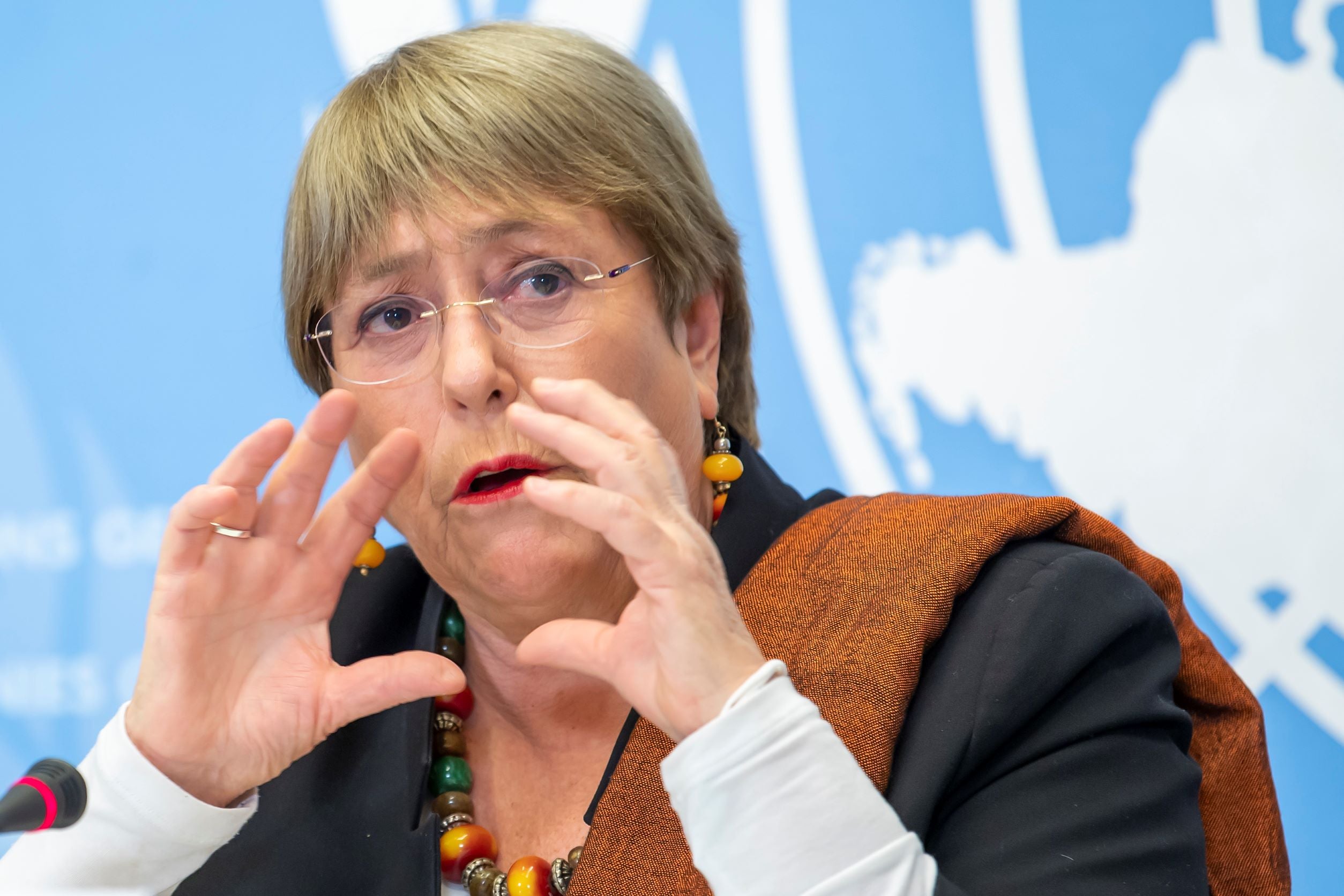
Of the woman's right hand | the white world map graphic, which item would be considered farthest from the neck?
the white world map graphic

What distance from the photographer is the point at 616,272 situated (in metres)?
1.27

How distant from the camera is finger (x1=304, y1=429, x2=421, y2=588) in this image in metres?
1.18

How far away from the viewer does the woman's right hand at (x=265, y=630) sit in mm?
1117

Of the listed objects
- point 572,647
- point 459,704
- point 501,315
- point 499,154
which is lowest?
point 459,704

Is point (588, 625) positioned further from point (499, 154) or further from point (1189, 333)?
point (1189, 333)

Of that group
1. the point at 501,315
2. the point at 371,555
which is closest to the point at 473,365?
the point at 501,315

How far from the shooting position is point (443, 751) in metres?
1.39

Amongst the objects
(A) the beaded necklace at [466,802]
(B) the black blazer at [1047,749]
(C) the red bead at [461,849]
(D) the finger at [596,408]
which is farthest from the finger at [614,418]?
(C) the red bead at [461,849]

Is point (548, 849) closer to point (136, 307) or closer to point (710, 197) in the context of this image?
point (710, 197)

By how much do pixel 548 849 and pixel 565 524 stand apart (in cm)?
36

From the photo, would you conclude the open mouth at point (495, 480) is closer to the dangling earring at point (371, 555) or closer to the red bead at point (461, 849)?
the dangling earring at point (371, 555)

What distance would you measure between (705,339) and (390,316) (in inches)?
14.8

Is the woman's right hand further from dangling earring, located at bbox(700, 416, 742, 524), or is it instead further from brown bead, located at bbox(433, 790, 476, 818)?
dangling earring, located at bbox(700, 416, 742, 524)

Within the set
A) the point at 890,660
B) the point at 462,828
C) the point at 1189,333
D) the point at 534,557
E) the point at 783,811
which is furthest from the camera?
the point at 1189,333
